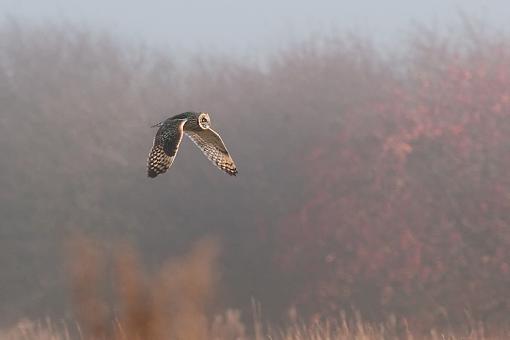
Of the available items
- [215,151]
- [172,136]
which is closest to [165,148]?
[172,136]

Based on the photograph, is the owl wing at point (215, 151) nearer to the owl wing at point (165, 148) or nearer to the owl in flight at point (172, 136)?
the owl in flight at point (172, 136)

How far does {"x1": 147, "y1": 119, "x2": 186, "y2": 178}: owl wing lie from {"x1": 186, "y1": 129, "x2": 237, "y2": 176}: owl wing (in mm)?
346

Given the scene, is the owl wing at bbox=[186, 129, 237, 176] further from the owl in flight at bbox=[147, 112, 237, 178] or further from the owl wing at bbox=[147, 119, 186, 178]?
the owl wing at bbox=[147, 119, 186, 178]

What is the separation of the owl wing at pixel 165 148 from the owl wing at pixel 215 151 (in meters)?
0.35

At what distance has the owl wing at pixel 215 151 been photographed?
5.27 meters

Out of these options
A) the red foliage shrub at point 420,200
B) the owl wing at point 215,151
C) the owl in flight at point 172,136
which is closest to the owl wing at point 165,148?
the owl in flight at point 172,136

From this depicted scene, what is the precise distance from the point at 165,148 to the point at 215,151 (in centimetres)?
66

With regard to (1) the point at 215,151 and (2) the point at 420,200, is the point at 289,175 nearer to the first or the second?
(2) the point at 420,200

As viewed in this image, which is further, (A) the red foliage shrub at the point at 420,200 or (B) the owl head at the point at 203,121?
(A) the red foliage shrub at the point at 420,200

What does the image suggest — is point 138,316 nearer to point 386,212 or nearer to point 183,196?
point 386,212

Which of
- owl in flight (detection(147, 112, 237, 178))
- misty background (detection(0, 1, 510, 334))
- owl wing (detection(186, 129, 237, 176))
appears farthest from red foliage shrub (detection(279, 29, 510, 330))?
owl in flight (detection(147, 112, 237, 178))

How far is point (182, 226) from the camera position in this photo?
18.9 metres

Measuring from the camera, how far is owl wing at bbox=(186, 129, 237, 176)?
207 inches

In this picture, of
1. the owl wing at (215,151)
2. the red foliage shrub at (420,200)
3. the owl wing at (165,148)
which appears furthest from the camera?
the red foliage shrub at (420,200)
